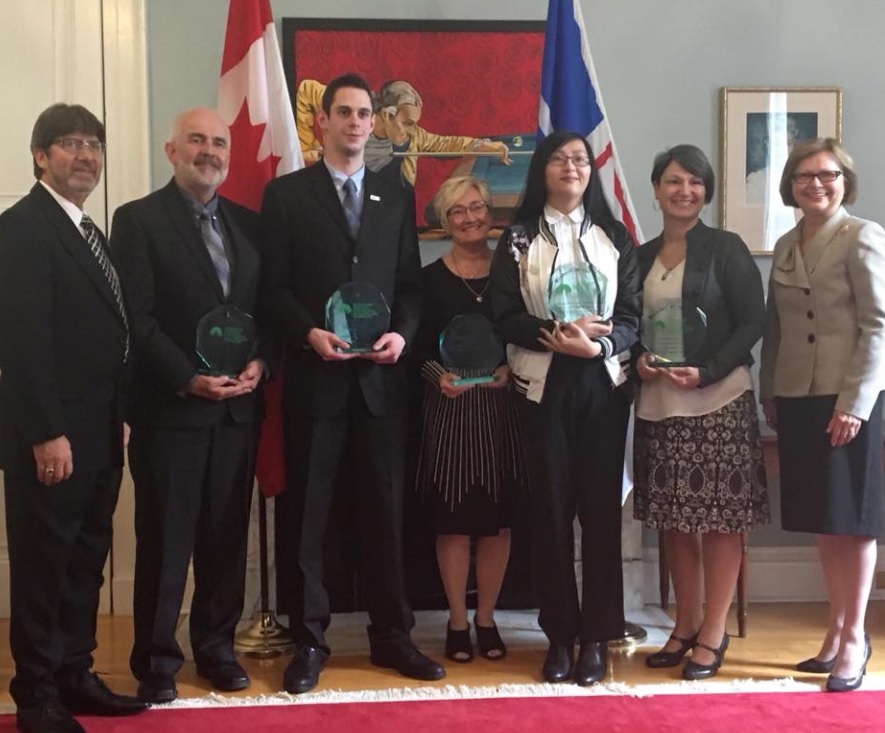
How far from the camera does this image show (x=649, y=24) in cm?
347

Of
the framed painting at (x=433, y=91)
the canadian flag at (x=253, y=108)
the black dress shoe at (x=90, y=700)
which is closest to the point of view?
the black dress shoe at (x=90, y=700)

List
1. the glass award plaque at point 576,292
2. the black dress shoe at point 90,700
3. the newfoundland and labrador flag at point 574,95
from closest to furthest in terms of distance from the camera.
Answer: the black dress shoe at point 90,700 < the glass award plaque at point 576,292 < the newfoundland and labrador flag at point 574,95

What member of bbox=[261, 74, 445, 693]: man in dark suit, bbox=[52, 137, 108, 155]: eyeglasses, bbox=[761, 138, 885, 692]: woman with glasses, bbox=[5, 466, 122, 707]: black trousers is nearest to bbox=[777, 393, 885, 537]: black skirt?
bbox=[761, 138, 885, 692]: woman with glasses

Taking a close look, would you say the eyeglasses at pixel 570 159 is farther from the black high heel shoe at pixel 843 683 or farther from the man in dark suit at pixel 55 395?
the black high heel shoe at pixel 843 683

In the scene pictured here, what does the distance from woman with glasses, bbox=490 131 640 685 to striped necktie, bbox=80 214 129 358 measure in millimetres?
981

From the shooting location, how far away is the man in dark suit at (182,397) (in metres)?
2.37

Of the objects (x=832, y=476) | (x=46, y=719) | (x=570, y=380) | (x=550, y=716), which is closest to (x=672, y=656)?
(x=550, y=716)

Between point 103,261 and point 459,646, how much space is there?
1.49 meters

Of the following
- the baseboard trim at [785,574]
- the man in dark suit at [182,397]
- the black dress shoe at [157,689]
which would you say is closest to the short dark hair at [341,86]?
the man in dark suit at [182,397]

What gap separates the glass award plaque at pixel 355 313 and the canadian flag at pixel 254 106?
0.69m

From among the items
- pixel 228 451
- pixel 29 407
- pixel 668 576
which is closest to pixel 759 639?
pixel 668 576

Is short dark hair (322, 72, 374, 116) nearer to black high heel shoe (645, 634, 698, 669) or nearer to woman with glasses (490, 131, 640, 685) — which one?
woman with glasses (490, 131, 640, 685)

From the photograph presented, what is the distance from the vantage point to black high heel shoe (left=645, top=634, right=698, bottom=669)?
2.68 meters

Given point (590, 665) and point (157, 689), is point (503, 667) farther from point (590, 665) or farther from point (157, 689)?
point (157, 689)
